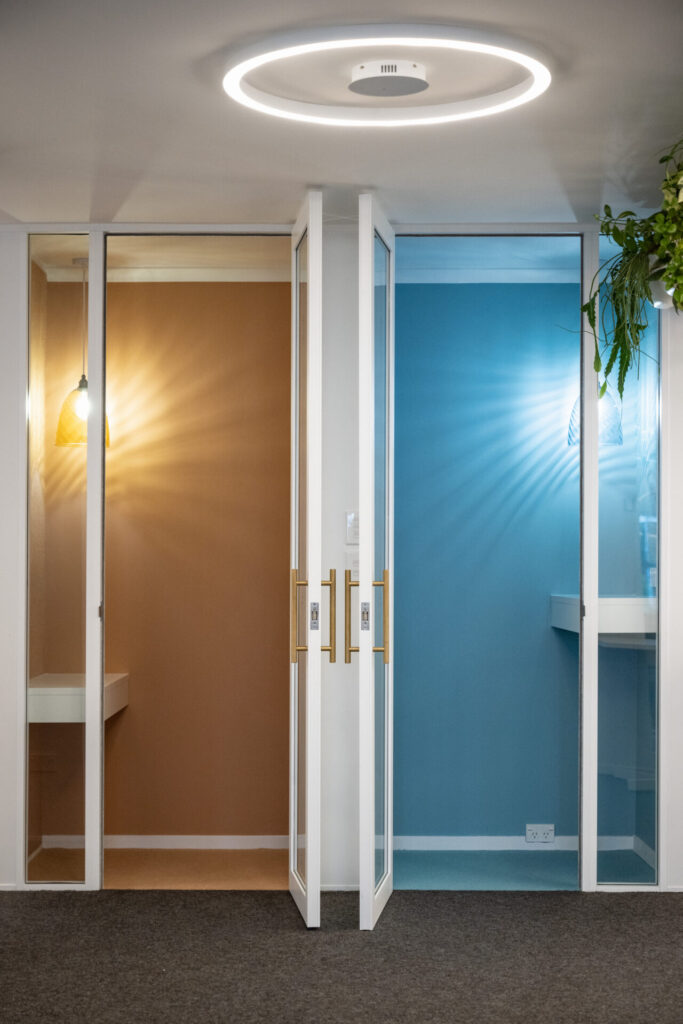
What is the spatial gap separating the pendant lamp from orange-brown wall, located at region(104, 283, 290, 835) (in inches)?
31.8

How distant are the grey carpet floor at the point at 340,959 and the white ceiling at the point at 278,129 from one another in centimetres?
255

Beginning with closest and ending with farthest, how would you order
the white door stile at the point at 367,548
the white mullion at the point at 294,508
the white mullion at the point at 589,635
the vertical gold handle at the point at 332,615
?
1. the white door stile at the point at 367,548
2. the vertical gold handle at the point at 332,615
3. the white mullion at the point at 294,508
4. the white mullion at the point at 589,635

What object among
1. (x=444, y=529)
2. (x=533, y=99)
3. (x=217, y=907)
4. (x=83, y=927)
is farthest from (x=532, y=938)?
(x=533, y=99)

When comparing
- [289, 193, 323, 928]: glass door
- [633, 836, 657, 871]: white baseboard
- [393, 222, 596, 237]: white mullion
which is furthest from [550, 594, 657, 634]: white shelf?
[393, 222, 596, 237]: white mullion

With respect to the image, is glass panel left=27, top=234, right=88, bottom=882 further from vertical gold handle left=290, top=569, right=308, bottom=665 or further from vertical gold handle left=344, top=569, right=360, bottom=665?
vertical gold handle left=344, top=569, right=360, bottom=665

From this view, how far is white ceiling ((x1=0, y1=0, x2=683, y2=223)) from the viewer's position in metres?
2.55

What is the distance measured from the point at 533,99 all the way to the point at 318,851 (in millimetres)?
2530

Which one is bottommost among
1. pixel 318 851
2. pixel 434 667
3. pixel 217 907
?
pixel 217 907

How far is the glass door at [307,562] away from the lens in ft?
12.7

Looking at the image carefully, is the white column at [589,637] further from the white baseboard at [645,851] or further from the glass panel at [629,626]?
the white baseboard at [645,851]

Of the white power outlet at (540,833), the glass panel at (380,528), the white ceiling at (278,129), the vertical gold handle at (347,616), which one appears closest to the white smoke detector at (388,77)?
the white ceiling at (278,129)

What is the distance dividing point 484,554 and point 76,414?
200 centimetres

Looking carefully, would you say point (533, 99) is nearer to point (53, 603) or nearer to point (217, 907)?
point (53, 603)

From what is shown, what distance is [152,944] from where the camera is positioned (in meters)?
3.76
